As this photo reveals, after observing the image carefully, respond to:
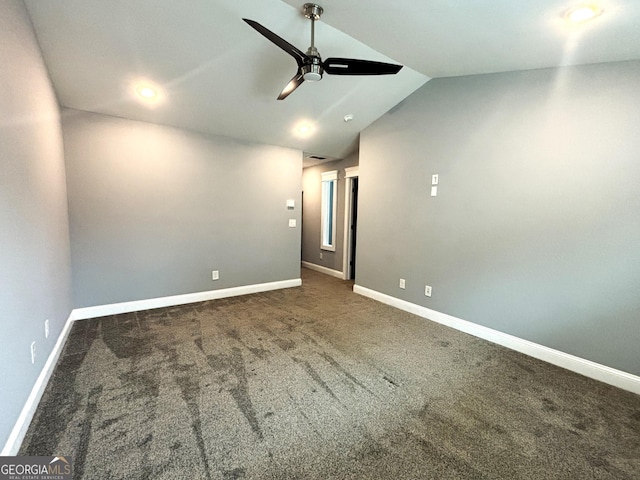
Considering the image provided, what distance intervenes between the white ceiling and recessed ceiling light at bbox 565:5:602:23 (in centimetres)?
5

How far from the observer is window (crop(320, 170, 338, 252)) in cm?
571

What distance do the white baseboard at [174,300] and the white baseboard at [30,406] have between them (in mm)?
815

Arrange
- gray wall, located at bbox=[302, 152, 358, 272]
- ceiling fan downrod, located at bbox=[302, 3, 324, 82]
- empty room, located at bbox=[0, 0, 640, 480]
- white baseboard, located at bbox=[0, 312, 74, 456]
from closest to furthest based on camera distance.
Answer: white baseboard, located at bbox=[0, 312, 74, 456] → empty room, located at bbox=[0, 0, 640, 480] → ceiling fan downrod, located at bbox=[302, 3, 324, 82] → gray wall, located at bbox=[302, 152, 358, 272]

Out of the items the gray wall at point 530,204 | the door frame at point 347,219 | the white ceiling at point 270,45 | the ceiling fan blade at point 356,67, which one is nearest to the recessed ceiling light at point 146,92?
the white ceiling at point 270,45

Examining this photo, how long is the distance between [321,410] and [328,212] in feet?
14.7

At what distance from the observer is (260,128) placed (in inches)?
155

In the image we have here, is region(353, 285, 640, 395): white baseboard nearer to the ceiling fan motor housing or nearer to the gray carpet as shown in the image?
the gray carpet

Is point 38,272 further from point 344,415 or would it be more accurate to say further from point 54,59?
point 344,415

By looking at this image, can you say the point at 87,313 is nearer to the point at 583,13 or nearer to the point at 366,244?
the point at 366,244

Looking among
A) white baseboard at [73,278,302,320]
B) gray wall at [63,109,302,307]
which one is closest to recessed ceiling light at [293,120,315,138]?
gray wall at [63,109,302,307]

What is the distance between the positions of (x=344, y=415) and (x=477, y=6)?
9.37 feet

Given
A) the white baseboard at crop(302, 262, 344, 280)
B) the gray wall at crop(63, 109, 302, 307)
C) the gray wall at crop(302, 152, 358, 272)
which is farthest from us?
the white baseboard at crop(302, 262, 344, 280)

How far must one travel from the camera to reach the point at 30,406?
5.60 ft

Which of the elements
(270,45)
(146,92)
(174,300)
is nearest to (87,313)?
(174,300)
